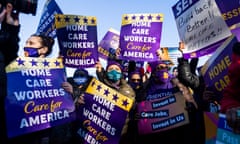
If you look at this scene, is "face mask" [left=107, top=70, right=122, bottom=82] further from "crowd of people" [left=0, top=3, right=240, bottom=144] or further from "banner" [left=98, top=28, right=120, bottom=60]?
"banner" [left=98, top=28, right=120, bottom=60]

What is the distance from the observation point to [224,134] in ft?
7.95

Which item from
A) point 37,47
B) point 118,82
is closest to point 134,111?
point 118,82

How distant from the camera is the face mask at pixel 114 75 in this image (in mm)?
5113

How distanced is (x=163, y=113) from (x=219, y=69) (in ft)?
4.29

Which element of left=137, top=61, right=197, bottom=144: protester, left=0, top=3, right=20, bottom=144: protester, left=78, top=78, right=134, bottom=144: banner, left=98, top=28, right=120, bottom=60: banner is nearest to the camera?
left=0, top=3, right=20, bottom=144: protester

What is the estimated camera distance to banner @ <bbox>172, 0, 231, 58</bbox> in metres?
4.29

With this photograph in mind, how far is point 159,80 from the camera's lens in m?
5.52

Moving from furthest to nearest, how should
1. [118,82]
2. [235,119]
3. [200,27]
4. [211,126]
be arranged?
[118,82] < [200,27] < [211,126] < [235,119]

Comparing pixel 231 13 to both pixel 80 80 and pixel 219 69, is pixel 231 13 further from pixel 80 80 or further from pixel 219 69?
pixel 80 80

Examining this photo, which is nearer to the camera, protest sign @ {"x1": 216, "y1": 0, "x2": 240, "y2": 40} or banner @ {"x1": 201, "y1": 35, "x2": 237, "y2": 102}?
banner @ {"x1": 201, "y1": 35, "x2": 237, "y2": 102}

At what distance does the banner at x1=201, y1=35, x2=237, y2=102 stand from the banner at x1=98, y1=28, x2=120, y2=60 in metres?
4.08

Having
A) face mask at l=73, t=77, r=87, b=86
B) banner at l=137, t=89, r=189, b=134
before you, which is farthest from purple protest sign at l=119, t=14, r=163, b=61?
banner at l=137, t=89, r=189, b=134

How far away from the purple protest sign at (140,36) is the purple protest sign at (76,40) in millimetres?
712

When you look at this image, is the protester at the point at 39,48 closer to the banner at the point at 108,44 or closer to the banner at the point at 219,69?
the banner at the point at 219,69
